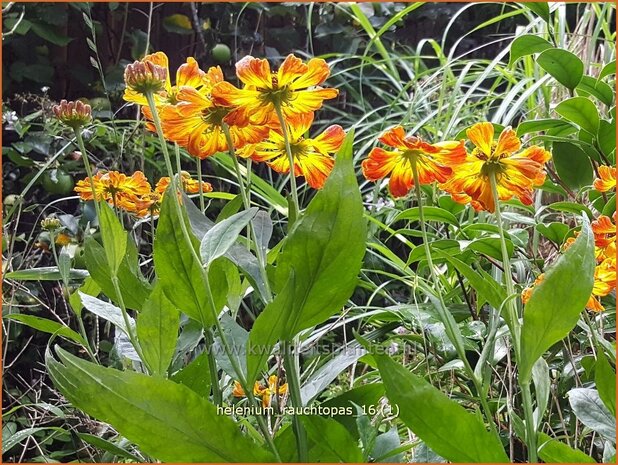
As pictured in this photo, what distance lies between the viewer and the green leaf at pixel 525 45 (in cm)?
59

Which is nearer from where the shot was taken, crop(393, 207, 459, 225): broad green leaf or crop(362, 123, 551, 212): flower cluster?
crop(362, 123, 551, 212): flower cluster

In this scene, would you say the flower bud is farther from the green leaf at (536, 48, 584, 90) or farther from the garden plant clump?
the green leaf at (536, 48, 584, 90)

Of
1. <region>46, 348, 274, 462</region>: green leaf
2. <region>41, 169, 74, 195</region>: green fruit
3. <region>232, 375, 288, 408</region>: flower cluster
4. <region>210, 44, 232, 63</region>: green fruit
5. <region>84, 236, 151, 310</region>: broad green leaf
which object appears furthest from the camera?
<region>210, 44, 232, 63</region>: green fruit

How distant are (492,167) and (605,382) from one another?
0.14 metres

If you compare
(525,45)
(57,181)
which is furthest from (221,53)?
(525,45)

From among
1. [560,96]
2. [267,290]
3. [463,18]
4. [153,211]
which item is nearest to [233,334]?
[267,290]

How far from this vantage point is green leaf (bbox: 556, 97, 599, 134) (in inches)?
22.4

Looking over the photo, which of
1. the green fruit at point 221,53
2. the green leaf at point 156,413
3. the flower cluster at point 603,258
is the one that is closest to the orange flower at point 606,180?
the flower cluster at point 603,258

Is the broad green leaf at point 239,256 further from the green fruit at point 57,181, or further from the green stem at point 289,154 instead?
the green fruit at point 57,181

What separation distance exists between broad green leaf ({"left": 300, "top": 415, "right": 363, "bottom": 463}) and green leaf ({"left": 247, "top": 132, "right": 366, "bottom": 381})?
4 centimetres

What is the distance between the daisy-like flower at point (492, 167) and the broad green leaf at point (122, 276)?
0.20 metres

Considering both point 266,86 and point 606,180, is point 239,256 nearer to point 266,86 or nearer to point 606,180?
point 266,86

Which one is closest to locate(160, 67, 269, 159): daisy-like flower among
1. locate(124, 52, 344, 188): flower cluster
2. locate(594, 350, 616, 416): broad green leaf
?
locate(124, 52, 344, 188): flower cluster

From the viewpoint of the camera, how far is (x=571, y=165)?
618mm
